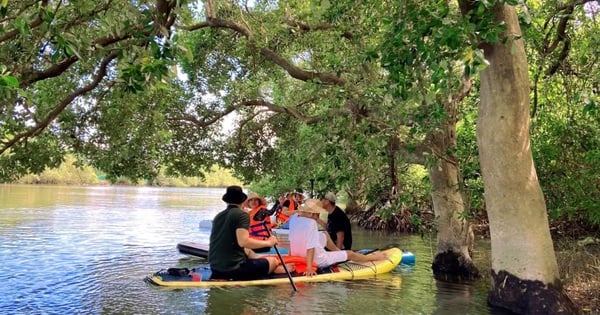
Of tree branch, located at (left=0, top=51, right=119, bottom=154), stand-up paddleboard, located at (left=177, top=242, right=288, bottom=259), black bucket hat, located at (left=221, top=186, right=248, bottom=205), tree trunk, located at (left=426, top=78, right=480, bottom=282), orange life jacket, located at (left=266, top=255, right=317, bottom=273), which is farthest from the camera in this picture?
stand-up paddleboard, located at (left=177, top=242, right=288, bottom=259)

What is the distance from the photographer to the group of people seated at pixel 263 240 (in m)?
6.88

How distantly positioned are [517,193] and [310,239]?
3174 mm

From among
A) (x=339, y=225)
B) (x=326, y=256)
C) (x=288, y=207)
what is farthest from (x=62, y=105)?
(x=288, y=207)

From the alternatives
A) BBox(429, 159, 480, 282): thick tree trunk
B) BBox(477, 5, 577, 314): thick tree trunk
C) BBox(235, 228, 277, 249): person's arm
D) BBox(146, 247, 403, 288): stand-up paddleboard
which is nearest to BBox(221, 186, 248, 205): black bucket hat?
BBox(235, 228, 277, 249): person's arm

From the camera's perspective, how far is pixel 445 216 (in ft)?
29.4

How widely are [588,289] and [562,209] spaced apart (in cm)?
140

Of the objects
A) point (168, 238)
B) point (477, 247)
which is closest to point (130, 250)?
point (168, 238)

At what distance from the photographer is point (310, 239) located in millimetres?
7961

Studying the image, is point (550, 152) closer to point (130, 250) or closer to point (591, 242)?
point (591, 242)

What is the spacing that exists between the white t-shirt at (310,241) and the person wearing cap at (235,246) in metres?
0.43

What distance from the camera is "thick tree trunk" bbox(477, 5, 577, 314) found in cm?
585

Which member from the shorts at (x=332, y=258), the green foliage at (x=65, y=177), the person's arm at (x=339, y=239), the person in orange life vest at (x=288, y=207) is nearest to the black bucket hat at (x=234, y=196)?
the shorts at (x=332, y=258)

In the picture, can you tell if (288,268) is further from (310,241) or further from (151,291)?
(151,291)

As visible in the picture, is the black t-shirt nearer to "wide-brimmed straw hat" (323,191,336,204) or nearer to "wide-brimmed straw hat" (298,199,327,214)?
"wide-brimmed straw hat" (323,191,336,204)
